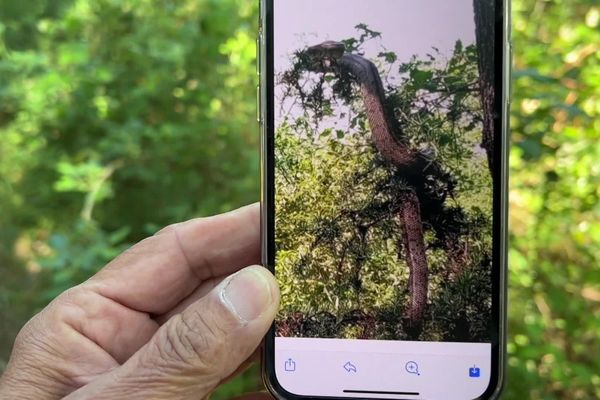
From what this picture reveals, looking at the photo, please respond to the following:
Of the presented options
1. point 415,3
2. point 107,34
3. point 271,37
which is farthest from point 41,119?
point 415,3

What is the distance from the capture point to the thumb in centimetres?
55

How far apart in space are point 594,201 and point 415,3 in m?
Result: 0.62

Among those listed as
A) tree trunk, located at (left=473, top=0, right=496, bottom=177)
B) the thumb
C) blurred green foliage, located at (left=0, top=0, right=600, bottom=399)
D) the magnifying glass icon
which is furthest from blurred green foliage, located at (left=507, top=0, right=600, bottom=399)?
the thumb

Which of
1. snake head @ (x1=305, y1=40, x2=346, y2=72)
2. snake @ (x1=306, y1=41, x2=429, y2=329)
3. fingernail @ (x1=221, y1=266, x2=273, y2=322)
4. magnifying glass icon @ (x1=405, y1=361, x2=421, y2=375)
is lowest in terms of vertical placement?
magnifying glass icon @ (x1=405, y1=361, x2=421, y2=375)

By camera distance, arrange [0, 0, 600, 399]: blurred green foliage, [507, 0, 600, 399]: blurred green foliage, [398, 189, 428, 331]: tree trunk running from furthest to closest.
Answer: [0, 0, 600, 399]: blurred green foliage
[507, 0, 600, 399]: blurred green foliage
[398, 189, 428, 331]: tree trunk

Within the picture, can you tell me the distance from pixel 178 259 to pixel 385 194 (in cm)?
27

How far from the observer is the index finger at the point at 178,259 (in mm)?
750

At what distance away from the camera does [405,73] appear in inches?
25.8

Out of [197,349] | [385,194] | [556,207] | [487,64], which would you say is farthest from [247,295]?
[556,207]

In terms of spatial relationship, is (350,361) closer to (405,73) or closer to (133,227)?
(405,73)

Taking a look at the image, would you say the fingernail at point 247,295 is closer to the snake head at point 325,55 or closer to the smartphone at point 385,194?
the smartphone at point 385,194

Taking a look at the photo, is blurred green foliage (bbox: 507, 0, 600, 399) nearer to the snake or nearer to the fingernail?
the snake

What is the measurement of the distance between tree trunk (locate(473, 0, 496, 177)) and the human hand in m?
0.26

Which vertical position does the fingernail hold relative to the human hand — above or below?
above
